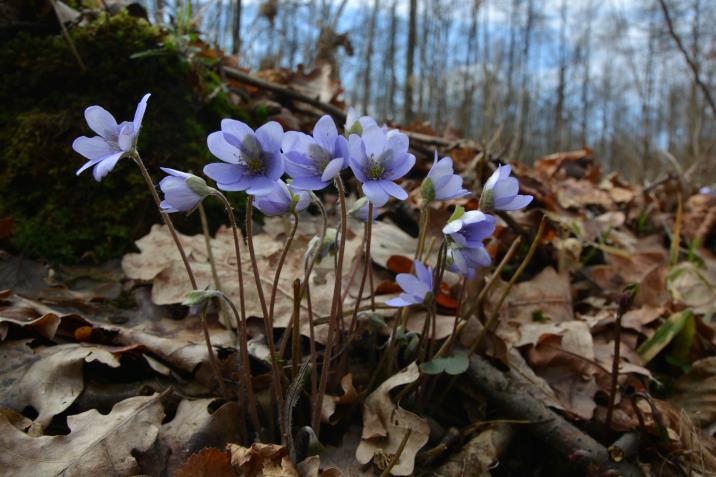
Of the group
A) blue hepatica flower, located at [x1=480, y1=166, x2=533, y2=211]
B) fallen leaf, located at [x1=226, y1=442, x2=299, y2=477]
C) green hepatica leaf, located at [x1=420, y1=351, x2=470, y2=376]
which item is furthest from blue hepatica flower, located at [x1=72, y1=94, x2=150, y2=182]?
green hepatica leaf, located at [x1=420, y1=351, x2=470, y2=376]

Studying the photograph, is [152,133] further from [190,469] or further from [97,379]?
[190,469]

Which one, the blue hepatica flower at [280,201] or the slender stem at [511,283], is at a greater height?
the blue hepatica flower at [280,201]

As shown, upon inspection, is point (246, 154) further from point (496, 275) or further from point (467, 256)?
point (496, 275)

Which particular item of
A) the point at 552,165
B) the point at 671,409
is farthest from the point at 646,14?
the point at 671,409

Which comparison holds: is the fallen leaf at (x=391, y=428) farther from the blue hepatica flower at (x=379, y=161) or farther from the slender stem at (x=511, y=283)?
the blue hepatica flower at (x=379, y=161)

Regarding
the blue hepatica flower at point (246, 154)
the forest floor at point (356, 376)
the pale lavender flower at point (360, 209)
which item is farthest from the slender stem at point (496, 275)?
the blue hepatica flower at point (246, 154)

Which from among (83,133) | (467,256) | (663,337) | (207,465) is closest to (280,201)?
(467,256)
